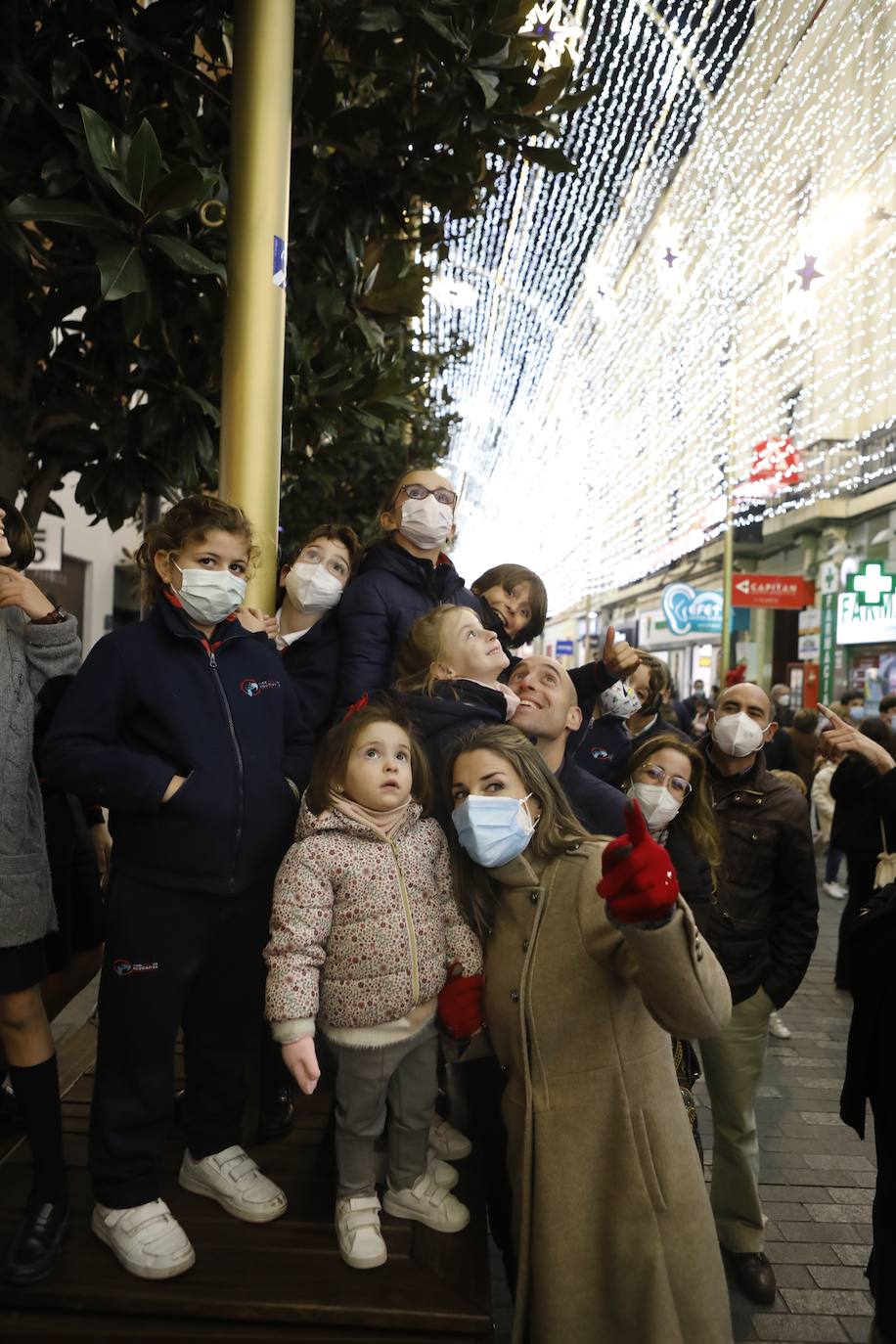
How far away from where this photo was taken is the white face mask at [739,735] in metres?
3.89

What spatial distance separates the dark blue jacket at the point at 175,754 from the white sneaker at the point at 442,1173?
100 centimetres

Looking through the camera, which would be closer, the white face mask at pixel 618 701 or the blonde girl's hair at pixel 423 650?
the blonde girl's hair at pixel 423 650

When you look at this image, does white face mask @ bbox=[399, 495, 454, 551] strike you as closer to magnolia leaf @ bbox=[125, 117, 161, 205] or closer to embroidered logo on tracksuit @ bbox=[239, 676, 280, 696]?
embroidered logo on tracksuit @ bbox=[239, 676, 280, 696]

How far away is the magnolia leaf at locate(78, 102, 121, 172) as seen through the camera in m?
2.81

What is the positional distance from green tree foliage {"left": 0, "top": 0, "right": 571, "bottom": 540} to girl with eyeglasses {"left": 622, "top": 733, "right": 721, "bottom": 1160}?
7.35ft

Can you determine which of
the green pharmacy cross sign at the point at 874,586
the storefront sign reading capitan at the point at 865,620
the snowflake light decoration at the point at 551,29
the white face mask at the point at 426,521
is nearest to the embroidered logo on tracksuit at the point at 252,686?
the white face mask at the point at 426,521

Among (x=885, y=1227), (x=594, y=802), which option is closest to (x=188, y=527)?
(x=594, y=802)

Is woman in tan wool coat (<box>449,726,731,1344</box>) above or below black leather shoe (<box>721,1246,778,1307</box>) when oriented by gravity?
above

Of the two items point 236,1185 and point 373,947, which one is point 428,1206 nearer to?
point 236,1185

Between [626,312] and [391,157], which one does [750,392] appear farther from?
[391,157]

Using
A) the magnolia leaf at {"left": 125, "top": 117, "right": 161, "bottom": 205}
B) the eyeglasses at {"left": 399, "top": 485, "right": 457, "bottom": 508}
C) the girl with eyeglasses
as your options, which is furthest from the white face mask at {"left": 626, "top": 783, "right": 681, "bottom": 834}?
the magnolia leaf at {"left": 125, "top": 117, "right": 161, "bottom": 205}

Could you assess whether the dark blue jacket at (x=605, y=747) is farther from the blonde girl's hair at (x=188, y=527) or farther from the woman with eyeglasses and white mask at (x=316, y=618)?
the blonde girl's hair at (x=188, y=527)

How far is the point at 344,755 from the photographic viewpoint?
8.66 ft

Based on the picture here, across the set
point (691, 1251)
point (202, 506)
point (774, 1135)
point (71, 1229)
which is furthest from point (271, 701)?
point (774, 1135)
